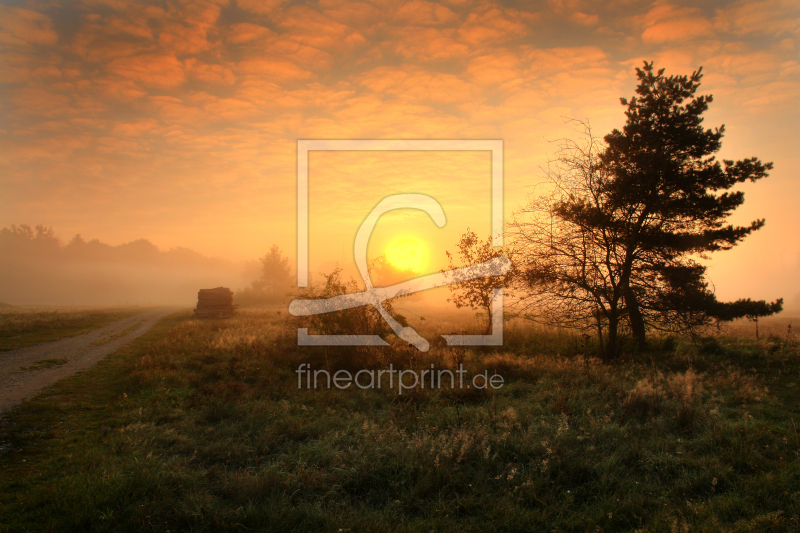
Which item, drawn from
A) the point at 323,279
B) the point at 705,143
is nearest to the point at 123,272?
the point at 323,279

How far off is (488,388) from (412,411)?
2.83 m

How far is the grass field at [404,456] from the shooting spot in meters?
4.88

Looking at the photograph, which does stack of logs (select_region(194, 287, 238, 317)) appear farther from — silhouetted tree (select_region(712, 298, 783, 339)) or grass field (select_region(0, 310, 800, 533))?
silhouetted tree (select_region(712, 298, 783, 339))


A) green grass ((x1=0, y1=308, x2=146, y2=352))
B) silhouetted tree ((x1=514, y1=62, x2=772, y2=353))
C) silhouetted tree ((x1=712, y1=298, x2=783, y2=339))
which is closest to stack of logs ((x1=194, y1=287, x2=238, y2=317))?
green grass ((x1=0, y1=308, x2=146, y2=352))

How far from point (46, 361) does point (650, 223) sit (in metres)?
21.2

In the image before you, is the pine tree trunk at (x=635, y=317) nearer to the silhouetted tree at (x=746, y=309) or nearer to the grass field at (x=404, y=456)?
the silhouetted tree at (x=746, y=309)

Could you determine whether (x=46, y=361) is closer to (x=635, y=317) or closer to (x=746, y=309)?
(x=635, y=317)

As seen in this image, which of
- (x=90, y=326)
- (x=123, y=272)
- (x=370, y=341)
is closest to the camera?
(x=370, y=341)

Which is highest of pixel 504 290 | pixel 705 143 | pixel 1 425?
pixel 705 143

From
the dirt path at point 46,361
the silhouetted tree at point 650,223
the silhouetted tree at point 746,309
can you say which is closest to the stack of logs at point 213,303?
the dirt path at point 46,361

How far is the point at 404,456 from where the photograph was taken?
20.4 feet

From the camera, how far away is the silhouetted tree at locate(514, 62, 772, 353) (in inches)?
558

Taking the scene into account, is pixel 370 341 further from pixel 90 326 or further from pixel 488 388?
pixel 90 326

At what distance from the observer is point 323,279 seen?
1462cm
